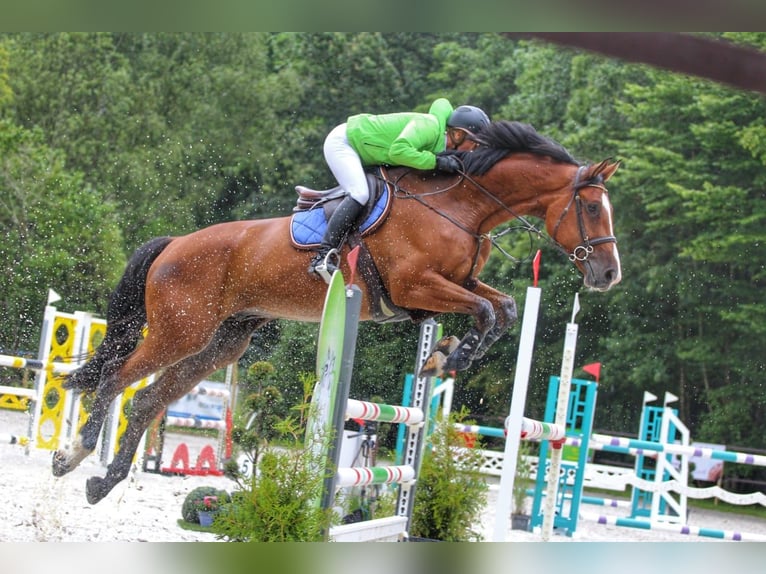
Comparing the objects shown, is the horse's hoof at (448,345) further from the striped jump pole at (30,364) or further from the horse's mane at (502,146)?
the striped jump pole at (30,364)

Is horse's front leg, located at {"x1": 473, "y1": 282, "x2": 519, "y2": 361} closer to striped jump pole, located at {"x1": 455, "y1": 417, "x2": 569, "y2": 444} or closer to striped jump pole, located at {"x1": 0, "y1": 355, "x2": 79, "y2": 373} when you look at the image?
striped jump pole, located at {"x1": 455, "y1": 417, "x2": 569, "y2": 444}

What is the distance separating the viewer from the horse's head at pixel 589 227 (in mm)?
3348

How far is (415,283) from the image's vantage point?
133 inches

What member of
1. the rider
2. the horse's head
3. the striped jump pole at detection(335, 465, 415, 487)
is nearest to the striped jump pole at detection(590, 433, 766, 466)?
the striped jump pole at detection(335, 465, 415, 487)

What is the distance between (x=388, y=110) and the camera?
49.3ft

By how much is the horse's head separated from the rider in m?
0.43

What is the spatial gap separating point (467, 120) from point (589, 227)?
63cm

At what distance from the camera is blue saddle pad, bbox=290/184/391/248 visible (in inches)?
137

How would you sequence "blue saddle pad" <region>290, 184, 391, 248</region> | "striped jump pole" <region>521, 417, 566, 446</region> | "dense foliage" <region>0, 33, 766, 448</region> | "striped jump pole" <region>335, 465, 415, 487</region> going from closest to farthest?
"striped jump pole" <region>335, 465, 415, 487</region> → "blue saddle pad" <region>290, 184, 391, 248</region> → "striped jump pole" <region>521, 417, 566, 446</region> → "dense foliage" <region>0, 33, 766, 448</region>

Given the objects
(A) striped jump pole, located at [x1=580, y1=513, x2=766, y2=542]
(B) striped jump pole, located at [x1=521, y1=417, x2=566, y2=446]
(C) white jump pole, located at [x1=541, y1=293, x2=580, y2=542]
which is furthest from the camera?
(A) striped jump pole, located at [x1=580, y1=513, x2=766, y2=542]

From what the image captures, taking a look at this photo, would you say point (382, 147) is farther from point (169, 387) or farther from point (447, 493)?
point (447, 493)

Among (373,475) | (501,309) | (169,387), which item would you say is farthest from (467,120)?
(169,387)

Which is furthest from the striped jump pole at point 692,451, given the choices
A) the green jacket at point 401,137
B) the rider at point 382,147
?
the green jacket at point 401,137
